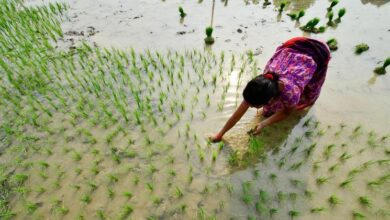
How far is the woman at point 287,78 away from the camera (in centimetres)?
176

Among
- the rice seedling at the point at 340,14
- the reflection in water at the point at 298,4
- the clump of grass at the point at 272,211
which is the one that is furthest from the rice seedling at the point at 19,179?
the reflection in water at the point at 298,4

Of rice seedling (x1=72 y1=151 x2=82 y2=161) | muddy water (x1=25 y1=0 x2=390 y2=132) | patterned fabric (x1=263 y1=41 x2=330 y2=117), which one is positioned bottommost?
rice seedling (x1=72 y1=151 x2=82 y2=161)

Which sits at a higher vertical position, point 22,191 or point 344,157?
point 344,157

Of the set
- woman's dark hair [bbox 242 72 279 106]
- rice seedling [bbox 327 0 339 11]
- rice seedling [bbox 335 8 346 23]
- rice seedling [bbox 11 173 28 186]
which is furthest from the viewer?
rice seedling [bbox 327 0 339 11]

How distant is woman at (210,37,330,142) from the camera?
176 centimetres

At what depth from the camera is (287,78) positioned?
1977mm

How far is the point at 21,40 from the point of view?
432 cm

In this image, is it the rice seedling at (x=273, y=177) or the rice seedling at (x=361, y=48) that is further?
the rice seedling at (x=361, y=48)

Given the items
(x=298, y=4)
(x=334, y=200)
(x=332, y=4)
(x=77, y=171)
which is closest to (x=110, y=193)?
(x=77, y=171)

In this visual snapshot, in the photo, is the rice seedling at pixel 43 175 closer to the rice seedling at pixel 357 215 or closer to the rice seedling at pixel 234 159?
the rice seedling at pixel 234 159

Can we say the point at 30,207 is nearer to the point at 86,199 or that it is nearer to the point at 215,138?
the point at 86,199

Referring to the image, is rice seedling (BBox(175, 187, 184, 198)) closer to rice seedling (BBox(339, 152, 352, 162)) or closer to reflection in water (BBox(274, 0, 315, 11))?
rice seedling (BBox(339, 152, 352, 162))

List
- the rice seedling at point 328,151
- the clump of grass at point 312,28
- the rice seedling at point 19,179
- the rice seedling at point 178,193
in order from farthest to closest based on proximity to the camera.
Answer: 1. the clump of grass at point 312,28
2. the rice seedling at point 328,151
3. the rice seedling at point 19,179
4. the rice seedling at point 178,193

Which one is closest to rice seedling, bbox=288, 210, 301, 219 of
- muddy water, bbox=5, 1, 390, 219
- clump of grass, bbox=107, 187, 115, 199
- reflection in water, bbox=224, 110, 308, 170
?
muddy water, bbox=5, 1, 390, 219
